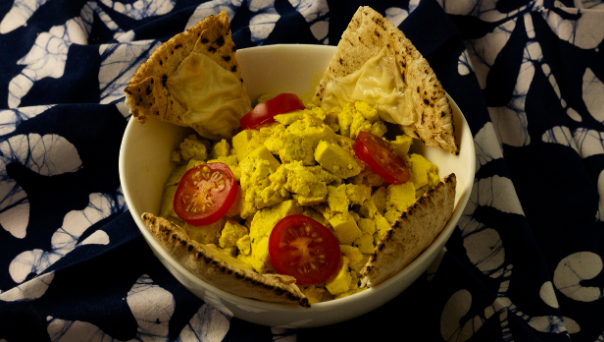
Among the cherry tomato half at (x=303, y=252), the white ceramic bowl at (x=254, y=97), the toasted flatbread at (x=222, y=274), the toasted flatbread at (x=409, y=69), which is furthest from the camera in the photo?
the toasted flatbread at (x=409, y=69)

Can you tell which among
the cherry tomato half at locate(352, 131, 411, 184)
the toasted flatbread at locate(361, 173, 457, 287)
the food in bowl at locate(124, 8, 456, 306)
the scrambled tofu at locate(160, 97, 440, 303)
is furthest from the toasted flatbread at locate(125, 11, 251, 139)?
the toasted flatbread at locate(361, 173, 457, 287)

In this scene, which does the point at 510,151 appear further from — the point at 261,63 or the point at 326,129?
the point at 261,63

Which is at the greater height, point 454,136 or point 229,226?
point 454,136

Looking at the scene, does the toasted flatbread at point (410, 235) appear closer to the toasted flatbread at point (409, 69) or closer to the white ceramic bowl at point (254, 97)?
the white ceramic bowl at point (254, 97)

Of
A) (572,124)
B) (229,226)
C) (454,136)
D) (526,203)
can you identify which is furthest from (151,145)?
(572,124)

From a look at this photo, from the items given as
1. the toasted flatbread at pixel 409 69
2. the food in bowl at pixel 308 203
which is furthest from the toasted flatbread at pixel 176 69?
the toasted flatbread at pixel 409 69

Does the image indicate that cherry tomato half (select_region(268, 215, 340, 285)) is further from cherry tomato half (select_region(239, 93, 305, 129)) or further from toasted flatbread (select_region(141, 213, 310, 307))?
cherry tomato half (select_region(239, 93, 305, 129))
